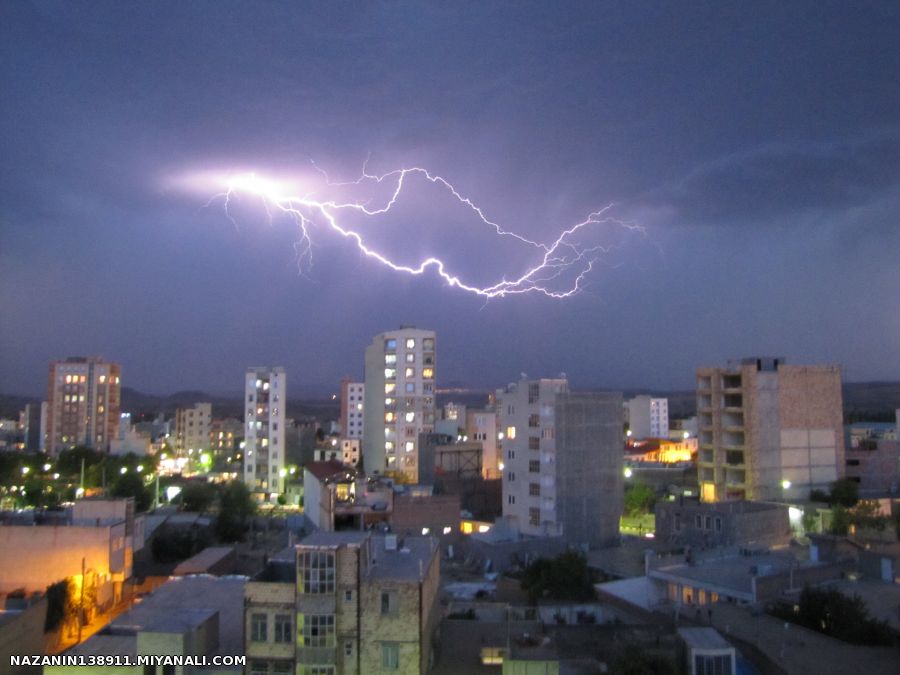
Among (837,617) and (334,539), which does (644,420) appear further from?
(334,539)

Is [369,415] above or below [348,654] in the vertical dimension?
above

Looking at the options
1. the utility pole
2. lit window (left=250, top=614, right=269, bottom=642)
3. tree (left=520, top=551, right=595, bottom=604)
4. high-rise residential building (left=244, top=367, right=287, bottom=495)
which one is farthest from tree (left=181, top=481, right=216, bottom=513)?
lit window (left=250, top=614, right=269, bottom=642)

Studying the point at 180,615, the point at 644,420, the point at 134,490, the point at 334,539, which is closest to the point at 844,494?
the point at 334,539

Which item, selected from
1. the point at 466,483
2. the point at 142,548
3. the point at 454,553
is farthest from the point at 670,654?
the point at 466,483

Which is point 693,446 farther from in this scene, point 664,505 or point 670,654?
point 670,654

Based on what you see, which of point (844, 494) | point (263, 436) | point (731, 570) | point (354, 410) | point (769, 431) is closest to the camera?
point (731, 570)

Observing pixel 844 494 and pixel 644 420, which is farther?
pixel 644 420
